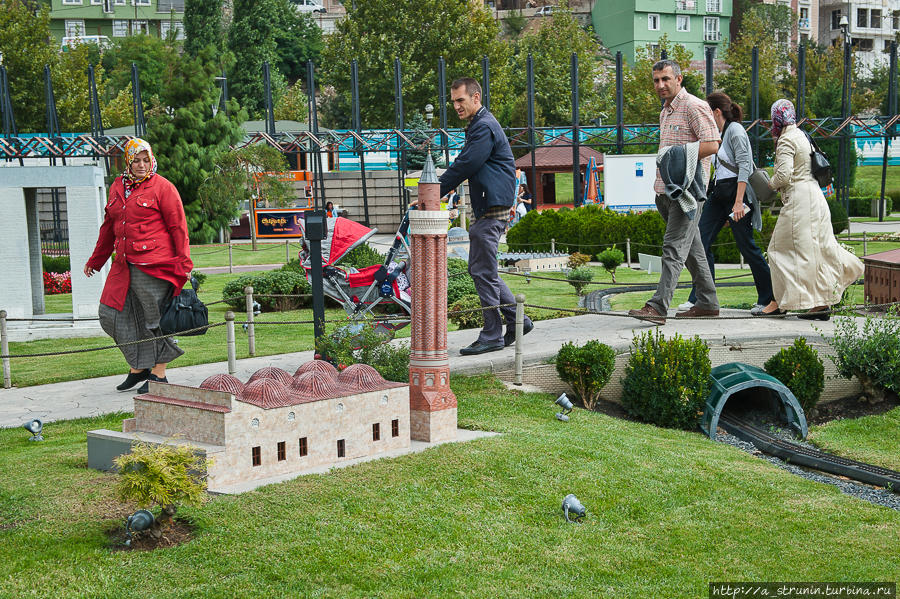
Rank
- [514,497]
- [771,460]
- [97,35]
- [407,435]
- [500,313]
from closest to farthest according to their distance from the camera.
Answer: [514,497], [407,435], [771,460], [500,313], [97,35]

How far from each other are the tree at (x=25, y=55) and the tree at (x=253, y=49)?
60.1ft

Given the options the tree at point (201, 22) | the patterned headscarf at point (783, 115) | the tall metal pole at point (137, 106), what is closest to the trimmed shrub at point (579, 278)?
the patterned headscarf at point (783, 115)

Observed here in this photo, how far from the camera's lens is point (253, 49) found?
223ft

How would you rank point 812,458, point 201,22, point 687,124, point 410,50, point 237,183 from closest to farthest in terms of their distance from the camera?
point 812,458
point 687,124
point 237,183
point 410,50
point 201,22

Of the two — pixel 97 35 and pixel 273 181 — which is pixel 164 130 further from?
pixel 97 35

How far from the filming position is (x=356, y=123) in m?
34.3

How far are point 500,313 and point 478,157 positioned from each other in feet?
5.66

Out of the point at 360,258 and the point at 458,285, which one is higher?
the point at 360,258

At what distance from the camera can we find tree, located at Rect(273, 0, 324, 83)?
80500 mm

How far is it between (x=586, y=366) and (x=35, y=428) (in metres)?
4.54

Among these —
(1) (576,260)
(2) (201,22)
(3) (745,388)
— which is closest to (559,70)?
(2) (201,22)

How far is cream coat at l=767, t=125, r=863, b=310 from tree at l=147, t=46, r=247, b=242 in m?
27.0

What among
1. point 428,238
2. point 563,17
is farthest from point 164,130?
point 563,17

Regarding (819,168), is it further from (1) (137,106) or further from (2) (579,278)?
(1) (137,106)
